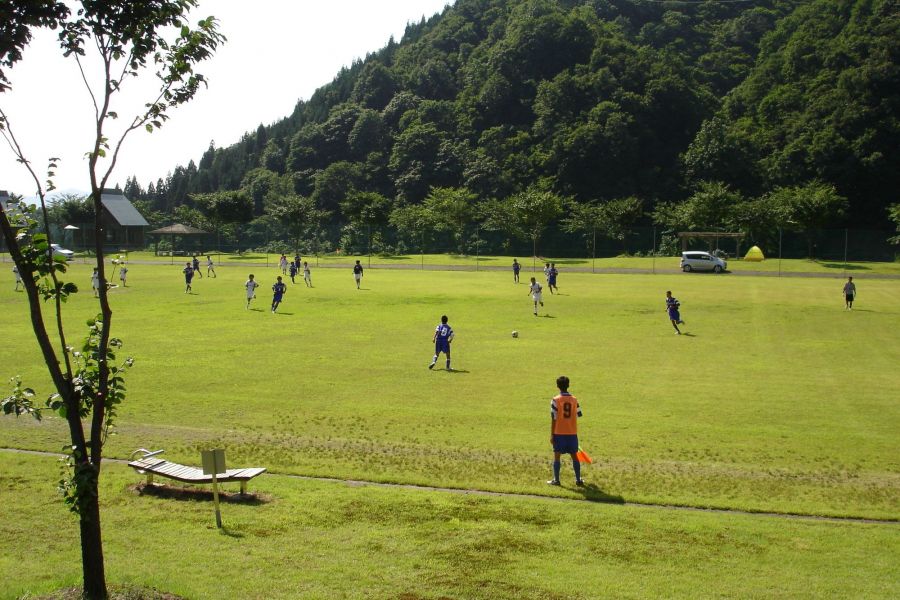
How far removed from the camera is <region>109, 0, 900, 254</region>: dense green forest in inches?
3317

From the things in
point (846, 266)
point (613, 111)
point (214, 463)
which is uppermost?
point (613, 111)

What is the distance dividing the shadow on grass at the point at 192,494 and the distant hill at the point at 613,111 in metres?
87.2

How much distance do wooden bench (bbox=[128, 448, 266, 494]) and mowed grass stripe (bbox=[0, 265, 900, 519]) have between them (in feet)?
6.14

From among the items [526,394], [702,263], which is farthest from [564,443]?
[702,263]

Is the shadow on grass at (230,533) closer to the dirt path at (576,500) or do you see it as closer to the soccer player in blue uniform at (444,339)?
the dirt path at (576,500)

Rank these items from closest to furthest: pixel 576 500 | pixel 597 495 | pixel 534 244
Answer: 1. pixel 576 500
2. pixel 597 495
3. pixel 534 244

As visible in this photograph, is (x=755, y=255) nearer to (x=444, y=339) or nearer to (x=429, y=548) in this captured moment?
(x=444, y=339)

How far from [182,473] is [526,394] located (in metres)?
10.1

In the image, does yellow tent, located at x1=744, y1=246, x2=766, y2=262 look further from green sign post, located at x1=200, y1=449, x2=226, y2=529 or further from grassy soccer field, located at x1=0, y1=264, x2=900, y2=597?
green sign post, located at x1=200, y1=449, x2=226, y2=529

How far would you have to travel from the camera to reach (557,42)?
121375mm

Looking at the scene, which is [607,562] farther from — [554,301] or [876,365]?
[554,301]

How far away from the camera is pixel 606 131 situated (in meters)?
99.7

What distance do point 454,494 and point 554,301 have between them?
29.8 m

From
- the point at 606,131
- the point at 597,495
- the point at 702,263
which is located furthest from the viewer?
the point at 606,131
